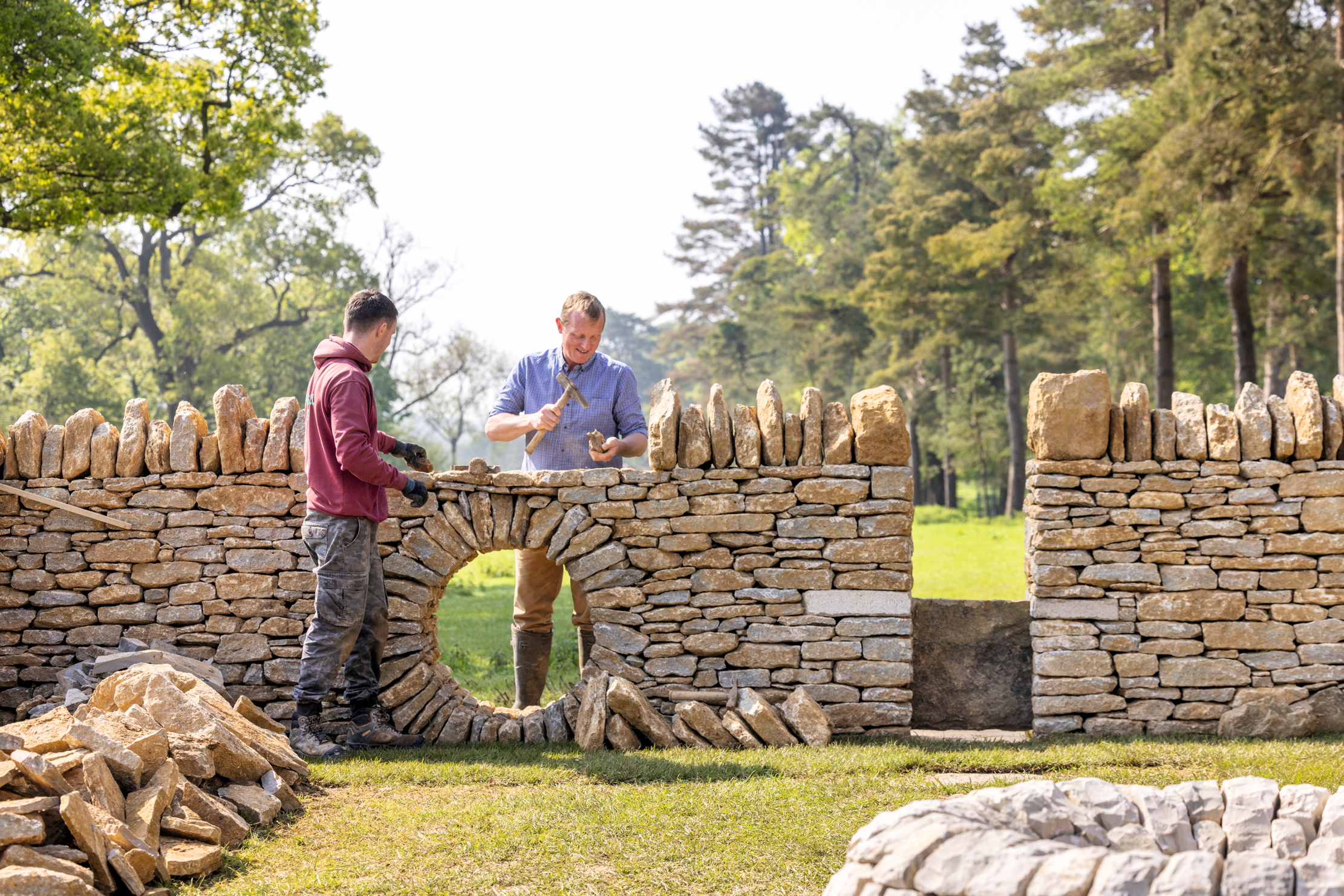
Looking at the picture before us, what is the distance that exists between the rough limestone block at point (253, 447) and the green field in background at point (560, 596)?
247 cm

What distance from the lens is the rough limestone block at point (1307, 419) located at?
523cm

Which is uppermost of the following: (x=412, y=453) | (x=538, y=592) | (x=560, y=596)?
(x=412, y=453)

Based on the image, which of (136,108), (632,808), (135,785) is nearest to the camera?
(135,785)

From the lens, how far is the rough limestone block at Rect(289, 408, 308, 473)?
220 inches

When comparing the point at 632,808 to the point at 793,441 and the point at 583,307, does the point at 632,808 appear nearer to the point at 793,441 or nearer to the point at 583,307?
the point at 793,441

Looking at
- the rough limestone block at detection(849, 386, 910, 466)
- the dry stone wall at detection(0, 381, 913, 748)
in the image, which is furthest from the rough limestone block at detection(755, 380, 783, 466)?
the rough limestone block at detection(849, 386, 910, 466)

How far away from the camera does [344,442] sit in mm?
4699

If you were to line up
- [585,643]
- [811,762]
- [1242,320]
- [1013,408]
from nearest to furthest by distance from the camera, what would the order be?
[811,762] → [585,643] → [1242,320] → [1013,408]

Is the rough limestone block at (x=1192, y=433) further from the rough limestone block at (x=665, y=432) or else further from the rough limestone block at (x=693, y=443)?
the rough limestone block at (x=665, y=432)

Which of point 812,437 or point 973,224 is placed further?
point 973,224

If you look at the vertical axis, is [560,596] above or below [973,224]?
below

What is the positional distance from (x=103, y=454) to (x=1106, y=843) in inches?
212

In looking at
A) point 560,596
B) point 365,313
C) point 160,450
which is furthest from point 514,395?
point 560,596

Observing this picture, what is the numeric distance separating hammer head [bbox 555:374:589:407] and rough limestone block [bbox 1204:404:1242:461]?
10.9 ft
